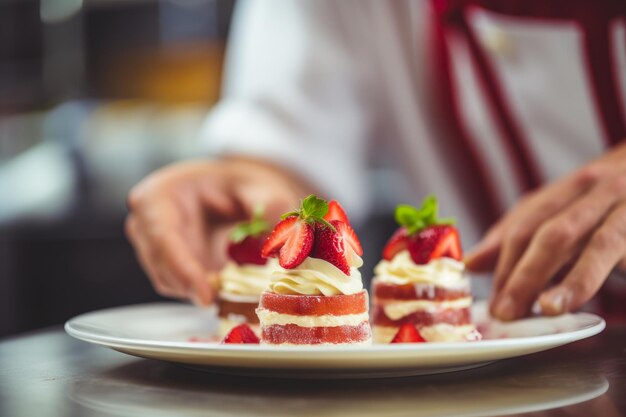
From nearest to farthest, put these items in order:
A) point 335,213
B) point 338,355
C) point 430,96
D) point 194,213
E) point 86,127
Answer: point 338,355
point 335,213
point 194,213
point 430,96
point 86,127

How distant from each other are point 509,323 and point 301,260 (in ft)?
1.68

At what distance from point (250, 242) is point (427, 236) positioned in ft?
1.48

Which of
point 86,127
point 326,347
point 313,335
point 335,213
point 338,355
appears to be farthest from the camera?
point 86,127

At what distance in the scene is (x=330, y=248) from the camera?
55.8 inches

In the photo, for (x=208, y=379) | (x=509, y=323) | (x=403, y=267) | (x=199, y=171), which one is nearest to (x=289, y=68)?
(x=199, y=171)

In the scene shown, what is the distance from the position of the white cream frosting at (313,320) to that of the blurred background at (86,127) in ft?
11.7

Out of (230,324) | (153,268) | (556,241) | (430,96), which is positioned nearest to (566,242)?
(556,241)

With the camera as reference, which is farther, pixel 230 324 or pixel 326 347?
pixel 230 324

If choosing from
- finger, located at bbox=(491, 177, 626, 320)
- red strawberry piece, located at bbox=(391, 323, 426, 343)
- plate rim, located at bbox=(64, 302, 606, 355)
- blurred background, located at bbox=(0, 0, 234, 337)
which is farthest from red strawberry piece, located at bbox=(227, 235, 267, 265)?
blurred background, located at bbox=(0, 0, 234, 337)

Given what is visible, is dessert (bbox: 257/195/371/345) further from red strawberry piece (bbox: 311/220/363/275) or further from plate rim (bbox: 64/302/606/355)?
plate rim (bbox: 64/302/606/355)

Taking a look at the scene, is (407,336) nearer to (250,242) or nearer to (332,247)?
(332,247)

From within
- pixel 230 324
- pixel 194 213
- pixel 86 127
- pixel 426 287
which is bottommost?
pixel 230 324

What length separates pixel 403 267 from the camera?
180 centimetres

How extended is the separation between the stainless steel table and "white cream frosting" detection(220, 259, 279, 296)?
0.60 m
